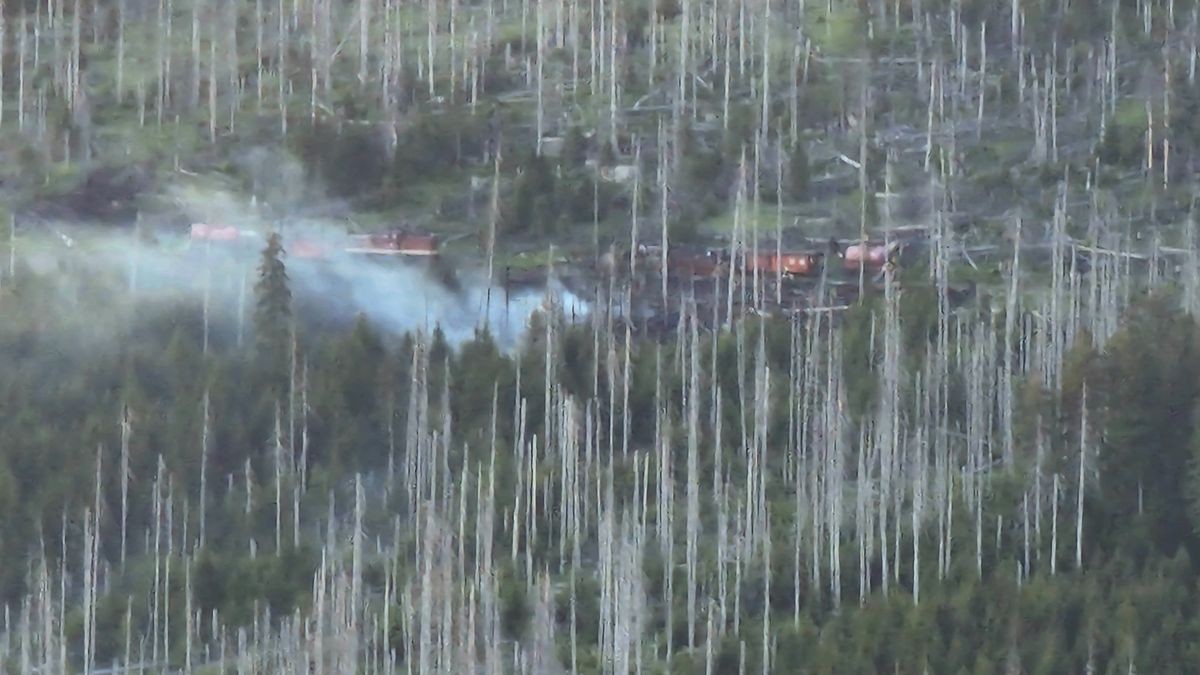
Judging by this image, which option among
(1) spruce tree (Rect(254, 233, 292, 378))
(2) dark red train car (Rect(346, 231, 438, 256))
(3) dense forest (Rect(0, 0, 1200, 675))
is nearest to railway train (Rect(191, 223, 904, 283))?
(2) dark red train car (Rect(346, 231, 438, 256))

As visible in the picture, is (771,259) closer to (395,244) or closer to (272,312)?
(395,244)

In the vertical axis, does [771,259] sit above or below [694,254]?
below

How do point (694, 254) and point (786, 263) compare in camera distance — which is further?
point (694, 254)

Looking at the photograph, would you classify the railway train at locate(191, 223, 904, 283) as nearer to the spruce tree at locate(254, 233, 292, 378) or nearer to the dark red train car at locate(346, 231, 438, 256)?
the dark red train car at locate(346, 231, 438, 256)

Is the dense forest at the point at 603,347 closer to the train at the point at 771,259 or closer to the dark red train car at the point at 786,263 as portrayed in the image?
the train at the point at 771,259

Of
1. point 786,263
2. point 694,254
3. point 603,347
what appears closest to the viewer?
point 603,347

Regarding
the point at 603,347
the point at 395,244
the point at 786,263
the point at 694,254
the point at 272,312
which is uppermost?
the point at 395,244

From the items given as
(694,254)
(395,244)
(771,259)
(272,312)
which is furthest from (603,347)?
(395,244)

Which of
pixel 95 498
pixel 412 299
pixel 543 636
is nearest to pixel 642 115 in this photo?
pixel 412 299

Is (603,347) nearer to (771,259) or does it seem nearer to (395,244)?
(771,259)

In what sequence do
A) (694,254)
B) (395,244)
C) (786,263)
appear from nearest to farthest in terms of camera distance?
1. (786,263)
2. (694,254)
3. (395,244)
